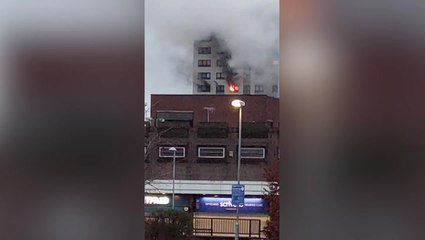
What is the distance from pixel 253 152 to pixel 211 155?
731 mm

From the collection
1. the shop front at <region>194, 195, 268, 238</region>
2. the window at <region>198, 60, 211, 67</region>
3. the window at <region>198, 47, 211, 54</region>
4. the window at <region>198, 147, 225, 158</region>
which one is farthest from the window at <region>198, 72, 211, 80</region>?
the shop front at <region>194, 195, 268, 238</region>

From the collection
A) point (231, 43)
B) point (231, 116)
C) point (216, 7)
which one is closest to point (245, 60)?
point (231, 43)

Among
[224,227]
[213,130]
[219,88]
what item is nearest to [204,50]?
[219,88]

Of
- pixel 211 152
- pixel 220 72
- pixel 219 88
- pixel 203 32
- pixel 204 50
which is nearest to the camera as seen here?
pixel 203 32

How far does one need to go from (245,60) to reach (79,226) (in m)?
4.36

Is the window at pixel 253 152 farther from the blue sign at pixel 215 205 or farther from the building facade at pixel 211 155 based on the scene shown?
the blue sign at pixel 215 205

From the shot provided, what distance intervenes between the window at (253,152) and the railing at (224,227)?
94cm

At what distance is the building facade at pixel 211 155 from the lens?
610 centimetres

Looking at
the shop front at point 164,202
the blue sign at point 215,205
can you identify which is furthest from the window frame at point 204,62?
the blue sign at point 215,205

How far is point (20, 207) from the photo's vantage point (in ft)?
2.63

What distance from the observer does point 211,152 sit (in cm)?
681

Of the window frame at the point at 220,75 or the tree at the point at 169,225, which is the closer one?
the tree at the point at 169,225

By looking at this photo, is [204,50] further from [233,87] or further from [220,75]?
[233,87]

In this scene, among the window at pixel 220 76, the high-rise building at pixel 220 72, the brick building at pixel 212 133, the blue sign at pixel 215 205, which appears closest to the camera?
the high-rise building at pixel 220 72
